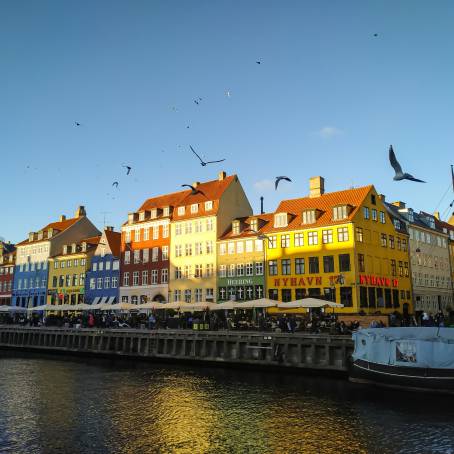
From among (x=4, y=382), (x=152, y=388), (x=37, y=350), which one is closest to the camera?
(x=152, y=388)

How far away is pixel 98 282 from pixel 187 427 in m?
57.3

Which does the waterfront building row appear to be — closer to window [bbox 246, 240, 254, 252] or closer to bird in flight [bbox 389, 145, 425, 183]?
window [bbox 246, 240, 254, 252]

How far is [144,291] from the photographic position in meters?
67.4

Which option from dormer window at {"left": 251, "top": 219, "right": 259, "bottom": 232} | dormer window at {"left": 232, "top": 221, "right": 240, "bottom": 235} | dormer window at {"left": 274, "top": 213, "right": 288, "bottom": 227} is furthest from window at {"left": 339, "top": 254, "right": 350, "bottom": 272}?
dormer window at {"left": 232, "top": 221, "right": 240, "bottom": 235}

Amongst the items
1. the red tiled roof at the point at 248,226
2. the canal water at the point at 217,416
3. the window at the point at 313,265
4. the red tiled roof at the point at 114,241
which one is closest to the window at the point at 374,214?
the window at the point at 313,265

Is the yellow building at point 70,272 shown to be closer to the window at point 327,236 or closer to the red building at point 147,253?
the red building at point 147,253

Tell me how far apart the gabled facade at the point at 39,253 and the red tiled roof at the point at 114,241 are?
35.4 ft

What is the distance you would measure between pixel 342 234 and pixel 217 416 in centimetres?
3427

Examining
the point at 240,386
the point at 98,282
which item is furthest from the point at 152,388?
the point at 98,282

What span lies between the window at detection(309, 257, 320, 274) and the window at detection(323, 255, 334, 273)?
2.76 ft

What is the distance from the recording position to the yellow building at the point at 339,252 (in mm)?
51312

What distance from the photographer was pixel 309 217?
55406 mm

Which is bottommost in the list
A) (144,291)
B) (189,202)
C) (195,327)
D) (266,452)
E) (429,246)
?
(266,452)

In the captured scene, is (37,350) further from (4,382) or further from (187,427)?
(187,427)
